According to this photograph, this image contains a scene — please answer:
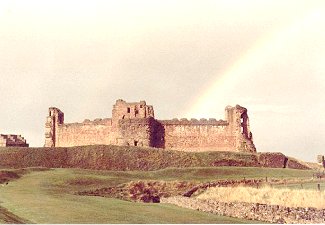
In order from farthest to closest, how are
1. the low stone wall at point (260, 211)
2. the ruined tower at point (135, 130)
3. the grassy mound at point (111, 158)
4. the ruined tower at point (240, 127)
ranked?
the ruined tower at point (240, 127), the ruined tower at point (135, 130), the grassy mound at point (111, 158), the low stone wall at point (260, 211)

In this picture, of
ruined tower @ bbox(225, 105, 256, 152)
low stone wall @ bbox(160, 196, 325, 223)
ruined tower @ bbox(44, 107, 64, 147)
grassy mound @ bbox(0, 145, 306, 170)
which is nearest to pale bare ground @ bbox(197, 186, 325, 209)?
low stone wall @ bbox(160, 196, 325, 223)

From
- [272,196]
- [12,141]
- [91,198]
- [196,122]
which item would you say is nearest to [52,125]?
[12,141]

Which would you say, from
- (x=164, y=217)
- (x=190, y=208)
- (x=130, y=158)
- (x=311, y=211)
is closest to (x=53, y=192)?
(x=190, y=208)

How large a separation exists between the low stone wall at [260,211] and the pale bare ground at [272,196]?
4.50 ft

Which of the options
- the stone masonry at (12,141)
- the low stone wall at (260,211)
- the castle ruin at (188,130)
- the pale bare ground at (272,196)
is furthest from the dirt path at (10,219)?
the stone masonry at (12,141)

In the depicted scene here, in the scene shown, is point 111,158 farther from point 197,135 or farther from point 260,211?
point 260,211

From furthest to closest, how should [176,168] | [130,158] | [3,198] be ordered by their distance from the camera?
[130,158]
[176,168]
[3,198]

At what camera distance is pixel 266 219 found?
88.5ft

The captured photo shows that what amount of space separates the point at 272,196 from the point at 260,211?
15.3 ft

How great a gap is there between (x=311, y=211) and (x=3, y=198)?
15.7 m

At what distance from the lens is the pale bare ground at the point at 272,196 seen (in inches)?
1106

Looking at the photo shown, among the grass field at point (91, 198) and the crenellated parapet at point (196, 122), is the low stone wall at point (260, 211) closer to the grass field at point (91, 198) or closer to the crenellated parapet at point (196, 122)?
the grass field at point (91, 198)

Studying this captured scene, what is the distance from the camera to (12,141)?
8644cm

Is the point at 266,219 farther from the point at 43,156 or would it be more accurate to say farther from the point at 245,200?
the point at 43,156
